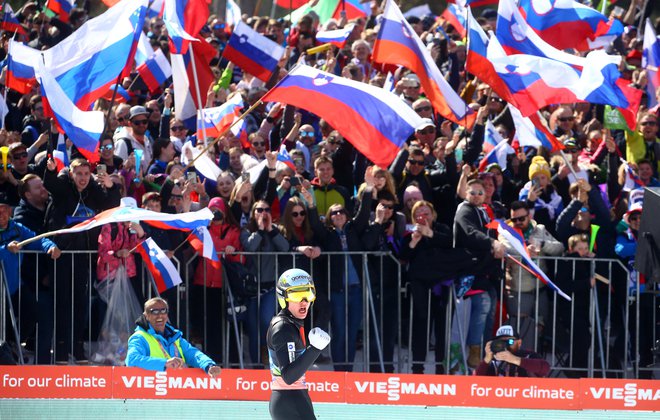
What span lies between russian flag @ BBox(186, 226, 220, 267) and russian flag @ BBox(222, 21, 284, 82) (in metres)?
4.05

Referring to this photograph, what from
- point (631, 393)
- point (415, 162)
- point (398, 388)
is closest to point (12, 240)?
point (398, 388)

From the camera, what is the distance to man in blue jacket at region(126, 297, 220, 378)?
12.0 metres

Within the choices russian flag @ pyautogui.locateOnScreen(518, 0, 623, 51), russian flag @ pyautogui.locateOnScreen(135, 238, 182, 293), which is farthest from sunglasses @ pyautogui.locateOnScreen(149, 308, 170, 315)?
russian flag @ pyautogui.locateOnScreen(518, 0, 623, 51)

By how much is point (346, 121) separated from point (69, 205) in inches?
118

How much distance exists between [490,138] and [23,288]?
582cm

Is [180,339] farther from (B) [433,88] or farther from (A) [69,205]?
(B) [433,88]

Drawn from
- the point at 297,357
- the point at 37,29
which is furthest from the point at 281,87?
the point at 37,29

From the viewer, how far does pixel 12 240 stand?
13.8 meters

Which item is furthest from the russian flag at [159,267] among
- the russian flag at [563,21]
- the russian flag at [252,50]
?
the russian flag at [563,21]

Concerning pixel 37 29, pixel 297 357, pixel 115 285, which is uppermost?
pixel 37 29

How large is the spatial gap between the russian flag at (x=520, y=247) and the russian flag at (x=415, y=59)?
142 cm

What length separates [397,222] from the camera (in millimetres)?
14367

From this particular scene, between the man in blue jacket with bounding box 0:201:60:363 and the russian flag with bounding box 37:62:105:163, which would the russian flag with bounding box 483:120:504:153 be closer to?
the russian flag with bounding box 37:62:105:163

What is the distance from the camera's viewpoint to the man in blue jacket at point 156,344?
1200cm
